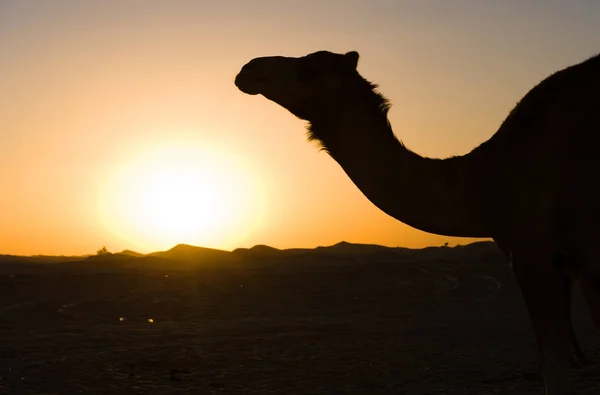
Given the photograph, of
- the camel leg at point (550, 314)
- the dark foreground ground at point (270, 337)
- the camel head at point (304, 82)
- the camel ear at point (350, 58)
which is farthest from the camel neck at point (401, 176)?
the dark foreground ground at point (270, 337)

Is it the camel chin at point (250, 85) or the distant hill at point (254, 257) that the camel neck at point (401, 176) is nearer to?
the camel chin at point (250, 85)

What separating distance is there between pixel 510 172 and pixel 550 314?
95cm

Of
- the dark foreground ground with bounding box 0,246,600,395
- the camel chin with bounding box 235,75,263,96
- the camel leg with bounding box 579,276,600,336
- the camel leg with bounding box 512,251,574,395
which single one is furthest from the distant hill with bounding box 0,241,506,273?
the camel leg with bounding box 512,251,574,395

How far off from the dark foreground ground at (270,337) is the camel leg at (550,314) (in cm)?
344

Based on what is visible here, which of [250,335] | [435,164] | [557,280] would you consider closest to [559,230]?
[557,280]

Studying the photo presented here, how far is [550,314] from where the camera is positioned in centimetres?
476

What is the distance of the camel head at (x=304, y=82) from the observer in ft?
18.5

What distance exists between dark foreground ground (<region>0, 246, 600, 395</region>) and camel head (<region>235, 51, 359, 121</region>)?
4079mm

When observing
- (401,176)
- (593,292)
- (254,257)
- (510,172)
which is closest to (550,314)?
(593,292)

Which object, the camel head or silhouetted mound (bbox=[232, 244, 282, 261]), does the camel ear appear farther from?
silhouetted mound (bbox=[232, 244, 282, 261])

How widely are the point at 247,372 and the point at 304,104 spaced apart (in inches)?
206

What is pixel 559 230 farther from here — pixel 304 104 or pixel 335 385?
pixel 335 385

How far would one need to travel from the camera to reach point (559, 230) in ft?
16.0

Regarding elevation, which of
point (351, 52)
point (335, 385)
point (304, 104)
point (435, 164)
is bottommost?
point (335, 385)
